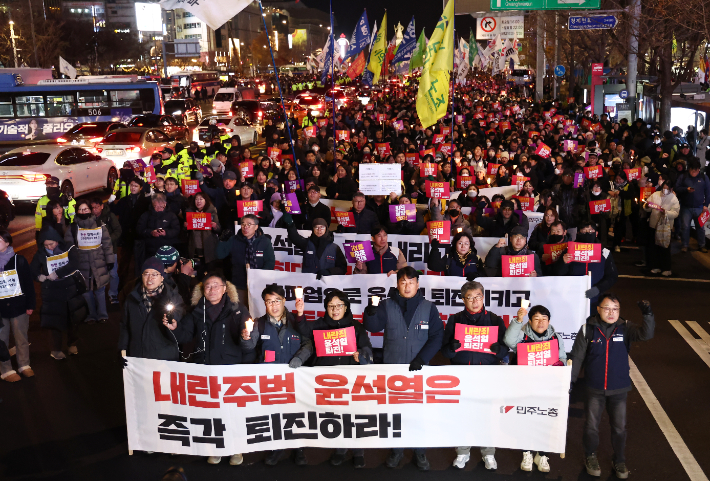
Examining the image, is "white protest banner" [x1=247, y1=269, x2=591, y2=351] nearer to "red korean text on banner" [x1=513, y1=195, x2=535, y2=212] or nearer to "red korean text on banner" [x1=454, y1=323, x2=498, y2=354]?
"red korean text on banner" [x1=454, y1=323, x2=498, y2=354]

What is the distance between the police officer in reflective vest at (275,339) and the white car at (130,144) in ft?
51.2

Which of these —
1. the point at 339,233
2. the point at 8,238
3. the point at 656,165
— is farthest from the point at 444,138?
the point at 8,238

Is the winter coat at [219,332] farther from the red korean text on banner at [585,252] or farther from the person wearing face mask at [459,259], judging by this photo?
the red korean text on banner at [585,252]

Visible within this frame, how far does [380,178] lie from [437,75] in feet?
9.98

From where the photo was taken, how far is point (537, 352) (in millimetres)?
5816

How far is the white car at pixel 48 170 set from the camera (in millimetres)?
16406

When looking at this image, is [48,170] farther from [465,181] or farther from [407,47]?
[407,47]

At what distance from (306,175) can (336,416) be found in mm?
9294

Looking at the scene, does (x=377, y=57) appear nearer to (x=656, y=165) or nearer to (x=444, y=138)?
(x=444, y=138)

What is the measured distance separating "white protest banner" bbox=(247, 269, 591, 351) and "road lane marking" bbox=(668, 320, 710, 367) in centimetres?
162

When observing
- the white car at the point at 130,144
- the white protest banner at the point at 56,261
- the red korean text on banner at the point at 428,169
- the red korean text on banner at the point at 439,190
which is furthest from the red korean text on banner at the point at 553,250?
the white car at the point at 130,144

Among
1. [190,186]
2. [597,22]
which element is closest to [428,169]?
[190,186]

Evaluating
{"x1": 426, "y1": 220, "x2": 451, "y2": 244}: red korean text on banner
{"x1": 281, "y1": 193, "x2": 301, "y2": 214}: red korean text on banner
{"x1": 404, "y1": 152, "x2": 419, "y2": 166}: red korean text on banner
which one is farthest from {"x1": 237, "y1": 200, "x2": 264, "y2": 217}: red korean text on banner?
{"x1": 404, "y1": 152, "x2": 419, "y2": 166}: red korean text on banner

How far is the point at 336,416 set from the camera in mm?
5945
